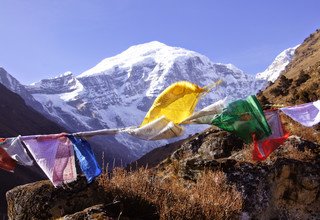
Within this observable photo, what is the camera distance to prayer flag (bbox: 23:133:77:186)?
7277 mm

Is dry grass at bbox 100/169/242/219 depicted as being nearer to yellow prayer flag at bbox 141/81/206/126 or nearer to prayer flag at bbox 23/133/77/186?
prayer flag at bbox 23/133/77/186

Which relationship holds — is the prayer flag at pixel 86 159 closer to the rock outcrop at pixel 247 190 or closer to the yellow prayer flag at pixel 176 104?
the rock outcrop at pixel 247 190

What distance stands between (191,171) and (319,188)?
2777 mm

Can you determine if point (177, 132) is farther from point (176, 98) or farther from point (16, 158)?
point (16, 158)

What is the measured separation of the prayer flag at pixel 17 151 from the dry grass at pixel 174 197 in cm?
150

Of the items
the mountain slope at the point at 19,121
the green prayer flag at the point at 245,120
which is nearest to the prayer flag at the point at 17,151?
the green prayer flag at the point at 245,120

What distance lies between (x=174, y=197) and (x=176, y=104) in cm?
183

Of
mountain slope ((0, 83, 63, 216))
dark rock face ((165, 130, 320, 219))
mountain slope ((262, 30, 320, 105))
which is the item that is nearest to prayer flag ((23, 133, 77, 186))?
dark rock face ((165, 130, 320, 219))

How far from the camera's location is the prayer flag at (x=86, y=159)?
23.5ft

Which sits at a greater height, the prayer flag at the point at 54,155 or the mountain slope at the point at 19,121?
the prayer flag at the point at 54,155

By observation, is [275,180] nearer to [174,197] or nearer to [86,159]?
[174,197]

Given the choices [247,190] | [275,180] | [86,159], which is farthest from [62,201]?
[275,180]

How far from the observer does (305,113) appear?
340 inches

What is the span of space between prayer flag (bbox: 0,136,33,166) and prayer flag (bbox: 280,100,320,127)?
4.77 meters
